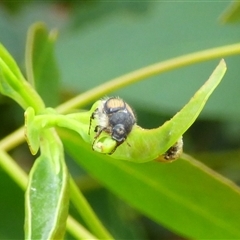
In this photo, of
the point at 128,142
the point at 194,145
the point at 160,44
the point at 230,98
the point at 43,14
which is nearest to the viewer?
the point at 128,142

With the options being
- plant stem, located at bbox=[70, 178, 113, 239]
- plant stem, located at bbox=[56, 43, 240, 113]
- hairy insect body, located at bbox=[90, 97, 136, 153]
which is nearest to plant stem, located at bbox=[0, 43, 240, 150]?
plant stem, located at bbox=[56, 43, 240, 113]

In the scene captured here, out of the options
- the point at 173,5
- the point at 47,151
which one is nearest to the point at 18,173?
the point at 47,151

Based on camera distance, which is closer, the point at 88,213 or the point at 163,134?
the point at 163,134

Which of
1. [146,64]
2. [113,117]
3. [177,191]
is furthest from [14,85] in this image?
[146,64]

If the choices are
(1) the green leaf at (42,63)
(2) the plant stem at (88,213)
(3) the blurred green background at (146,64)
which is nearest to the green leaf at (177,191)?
(2) the plant stem at (88,213)

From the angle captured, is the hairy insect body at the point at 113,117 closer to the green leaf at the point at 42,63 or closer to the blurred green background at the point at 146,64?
the green leaf at the point at 42,63

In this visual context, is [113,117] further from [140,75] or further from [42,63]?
[42,63]

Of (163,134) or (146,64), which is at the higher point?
(146,64)

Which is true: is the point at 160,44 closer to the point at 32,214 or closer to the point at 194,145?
the point at 194,145
